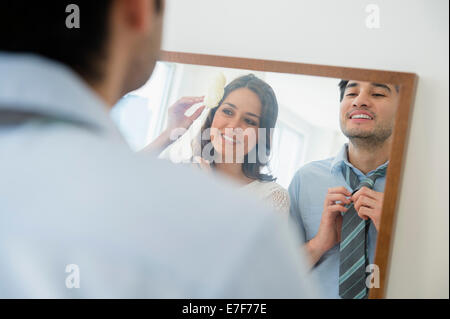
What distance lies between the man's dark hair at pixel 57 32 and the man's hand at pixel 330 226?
44.4 inches

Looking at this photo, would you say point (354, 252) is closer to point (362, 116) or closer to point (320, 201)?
point (320, 201)

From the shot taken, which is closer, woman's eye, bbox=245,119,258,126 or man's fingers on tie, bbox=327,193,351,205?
man's fingers on tie, bbox=327,193,351,205

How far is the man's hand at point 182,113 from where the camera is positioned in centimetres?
155

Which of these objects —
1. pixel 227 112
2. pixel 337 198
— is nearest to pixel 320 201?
pixel 337 198

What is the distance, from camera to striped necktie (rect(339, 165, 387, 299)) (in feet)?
4.33

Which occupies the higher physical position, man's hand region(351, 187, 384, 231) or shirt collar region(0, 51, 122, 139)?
shirt collar region(0, 51, 122, 139)

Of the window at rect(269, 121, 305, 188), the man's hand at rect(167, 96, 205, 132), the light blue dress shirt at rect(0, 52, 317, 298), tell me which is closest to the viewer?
the light blue dress shirt at rect(0, 52, 317, 298)

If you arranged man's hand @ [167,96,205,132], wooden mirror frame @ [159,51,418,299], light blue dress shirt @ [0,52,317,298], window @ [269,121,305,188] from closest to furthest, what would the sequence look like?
1. light blue dress shirt @ [0,52,317,298]
2. wooden mirror frame @ [159,51,418,299]
3. window @ [269,121,305,188]
4. man's hand @ [167,96,205,132]

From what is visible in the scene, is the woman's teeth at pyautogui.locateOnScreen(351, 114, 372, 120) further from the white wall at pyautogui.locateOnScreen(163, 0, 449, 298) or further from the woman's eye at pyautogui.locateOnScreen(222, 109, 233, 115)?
→ the woman's eye at pyautogui.locateOnScreen(222, 109, 233, 115)

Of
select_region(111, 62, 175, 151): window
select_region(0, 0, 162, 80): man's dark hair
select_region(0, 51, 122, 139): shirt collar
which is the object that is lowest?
select_region(111, 62, 175, 151): window

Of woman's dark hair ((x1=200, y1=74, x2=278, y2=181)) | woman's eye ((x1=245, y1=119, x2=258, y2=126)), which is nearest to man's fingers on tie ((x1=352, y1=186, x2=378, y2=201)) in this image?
woman's dark hair ((x1=200, y1=74, x2=278, y2=181))

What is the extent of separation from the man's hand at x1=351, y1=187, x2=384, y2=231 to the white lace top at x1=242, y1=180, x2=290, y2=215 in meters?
0.21

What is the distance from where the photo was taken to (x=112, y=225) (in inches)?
9.9

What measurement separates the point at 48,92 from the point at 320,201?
3.89 feet
